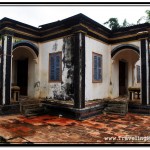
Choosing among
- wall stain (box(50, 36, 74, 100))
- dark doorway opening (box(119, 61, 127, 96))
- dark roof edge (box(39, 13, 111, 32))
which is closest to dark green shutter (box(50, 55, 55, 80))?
wall stain (box(50, 36, 74, 100))

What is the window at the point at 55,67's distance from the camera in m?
9.10

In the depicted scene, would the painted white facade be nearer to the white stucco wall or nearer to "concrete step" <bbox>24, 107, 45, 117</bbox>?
the white stucco wall

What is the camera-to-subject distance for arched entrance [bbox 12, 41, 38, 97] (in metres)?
9.97

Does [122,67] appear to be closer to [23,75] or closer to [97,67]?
[97,67]

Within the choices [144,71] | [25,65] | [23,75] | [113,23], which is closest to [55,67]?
[25,65]

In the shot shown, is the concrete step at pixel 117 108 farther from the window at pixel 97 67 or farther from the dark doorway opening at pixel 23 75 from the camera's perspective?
the dark doorway opening at pixel 23 75

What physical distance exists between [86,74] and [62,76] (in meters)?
1.26

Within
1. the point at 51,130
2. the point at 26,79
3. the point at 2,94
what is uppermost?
the point at 26,79

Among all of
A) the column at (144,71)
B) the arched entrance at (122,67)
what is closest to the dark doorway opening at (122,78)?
the arched entrance at (122,67)

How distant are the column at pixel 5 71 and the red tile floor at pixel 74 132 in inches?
45.7

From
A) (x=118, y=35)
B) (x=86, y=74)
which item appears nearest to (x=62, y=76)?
(x=86, y=74)

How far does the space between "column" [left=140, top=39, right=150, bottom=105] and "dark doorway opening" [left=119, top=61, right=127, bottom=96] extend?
122 inches

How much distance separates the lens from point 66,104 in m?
8.38

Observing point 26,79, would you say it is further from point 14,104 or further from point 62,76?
point 62,76
